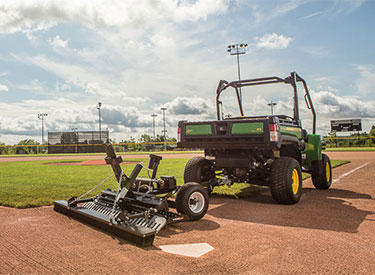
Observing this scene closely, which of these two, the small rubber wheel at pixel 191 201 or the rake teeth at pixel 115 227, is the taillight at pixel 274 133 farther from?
the rake teeth at pixel 115 227

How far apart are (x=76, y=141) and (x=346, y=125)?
149 feet

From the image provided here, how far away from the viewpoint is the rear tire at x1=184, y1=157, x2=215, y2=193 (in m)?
7.34

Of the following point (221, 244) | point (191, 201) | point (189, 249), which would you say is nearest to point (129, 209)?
point (191, 201)

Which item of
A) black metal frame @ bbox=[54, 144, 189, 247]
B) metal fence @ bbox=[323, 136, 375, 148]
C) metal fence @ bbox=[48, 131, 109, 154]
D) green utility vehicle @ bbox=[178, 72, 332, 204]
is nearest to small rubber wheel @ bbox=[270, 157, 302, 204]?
green utility vehicle @ bbox=[178, 72, 332, 204]

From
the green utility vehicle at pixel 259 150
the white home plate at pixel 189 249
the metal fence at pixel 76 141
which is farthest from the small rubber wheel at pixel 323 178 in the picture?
the metal fence at pixel 76 141

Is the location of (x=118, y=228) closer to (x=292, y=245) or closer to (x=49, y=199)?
(x=292, y=245)

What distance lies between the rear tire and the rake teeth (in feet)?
8.85

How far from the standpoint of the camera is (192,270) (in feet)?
10.3

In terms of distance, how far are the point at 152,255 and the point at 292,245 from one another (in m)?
1.62

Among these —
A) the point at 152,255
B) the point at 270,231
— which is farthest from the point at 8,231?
the point at 270,231

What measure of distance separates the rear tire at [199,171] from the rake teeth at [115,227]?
106 inches

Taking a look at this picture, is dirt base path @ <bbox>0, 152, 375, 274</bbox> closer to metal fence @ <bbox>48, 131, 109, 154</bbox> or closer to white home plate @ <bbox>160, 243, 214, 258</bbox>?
white home plate @ <bbox>160, 243, 214, 258</bbox>

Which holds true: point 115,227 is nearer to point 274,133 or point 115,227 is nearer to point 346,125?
point 274,133

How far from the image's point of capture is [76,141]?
55938 mm
